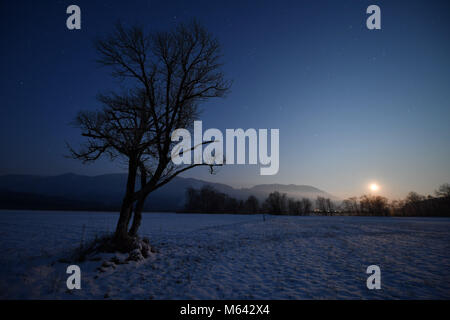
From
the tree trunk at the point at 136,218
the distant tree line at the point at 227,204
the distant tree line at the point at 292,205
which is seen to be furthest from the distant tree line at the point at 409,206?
the tree trunk at the point at 136,218

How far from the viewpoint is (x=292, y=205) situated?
107875 millimetres

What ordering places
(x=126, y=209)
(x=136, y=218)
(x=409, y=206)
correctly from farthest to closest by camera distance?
1. (x=409, y=206)
2. (x=136, y=218)
3. (x=126, y=209)

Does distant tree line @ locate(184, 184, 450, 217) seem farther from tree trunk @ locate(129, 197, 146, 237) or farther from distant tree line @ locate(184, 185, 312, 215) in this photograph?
tree trunk @ locate(129, 197, 146, 237)

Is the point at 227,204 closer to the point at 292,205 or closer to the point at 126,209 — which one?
the point at 292,205

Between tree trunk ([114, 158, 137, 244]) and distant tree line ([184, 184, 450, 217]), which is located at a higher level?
tree trunk ([114, 158, 137, 244])

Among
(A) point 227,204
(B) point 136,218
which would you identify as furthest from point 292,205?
(B) point 136,218

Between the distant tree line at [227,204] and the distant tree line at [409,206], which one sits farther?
the distant tree line at [227,204]

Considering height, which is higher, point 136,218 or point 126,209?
point 126,209

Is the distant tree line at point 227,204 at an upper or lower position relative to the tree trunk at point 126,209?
lower

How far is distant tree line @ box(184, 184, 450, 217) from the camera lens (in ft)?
272

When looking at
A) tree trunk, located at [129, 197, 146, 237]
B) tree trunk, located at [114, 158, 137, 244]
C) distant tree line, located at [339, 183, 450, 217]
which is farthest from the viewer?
distant tree line, located at [339, 183, 450, 217]

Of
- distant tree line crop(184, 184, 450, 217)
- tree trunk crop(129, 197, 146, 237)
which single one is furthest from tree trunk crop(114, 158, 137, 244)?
distant tree line crop(184, 184, 450, 217)

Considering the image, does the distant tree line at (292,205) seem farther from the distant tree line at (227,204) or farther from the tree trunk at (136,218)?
the tree trunk at (136,218)

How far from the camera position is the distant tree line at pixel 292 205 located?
272ft
